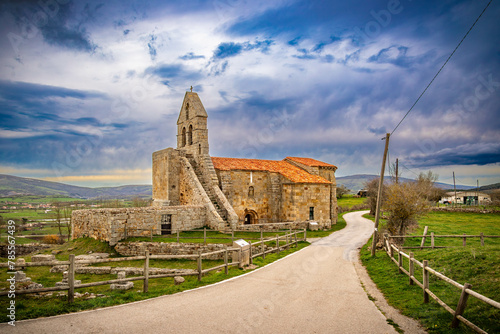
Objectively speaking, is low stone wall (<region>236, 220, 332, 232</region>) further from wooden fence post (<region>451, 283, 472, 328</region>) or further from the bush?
the bush

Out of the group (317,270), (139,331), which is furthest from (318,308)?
(317,270)

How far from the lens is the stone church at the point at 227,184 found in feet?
99.2

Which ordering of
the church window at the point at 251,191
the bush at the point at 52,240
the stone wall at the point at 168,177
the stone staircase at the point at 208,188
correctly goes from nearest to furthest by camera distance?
the stone staircase at the point at 208,188, the stone wall at the point at 168,177, the church window at the point at 251,191, the bush at the point at 52,240

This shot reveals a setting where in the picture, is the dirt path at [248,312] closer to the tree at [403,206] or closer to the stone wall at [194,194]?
the tree at [403,206]

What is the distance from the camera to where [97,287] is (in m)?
15.0

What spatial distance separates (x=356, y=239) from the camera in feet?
89.5

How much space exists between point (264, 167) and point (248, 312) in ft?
88.4

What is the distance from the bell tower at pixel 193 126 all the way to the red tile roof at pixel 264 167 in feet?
8.32

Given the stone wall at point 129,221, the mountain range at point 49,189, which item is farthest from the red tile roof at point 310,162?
the stone wall at point 129,221

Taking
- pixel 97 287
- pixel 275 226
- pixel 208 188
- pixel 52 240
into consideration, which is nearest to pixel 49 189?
pixel 52 240

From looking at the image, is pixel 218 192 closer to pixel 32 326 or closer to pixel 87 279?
pixel 87 279

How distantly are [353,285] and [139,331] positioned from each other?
848 centimetres

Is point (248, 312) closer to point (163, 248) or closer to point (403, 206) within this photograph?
point (163, 248)

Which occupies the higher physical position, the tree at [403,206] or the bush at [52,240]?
the tree at [403,206]
